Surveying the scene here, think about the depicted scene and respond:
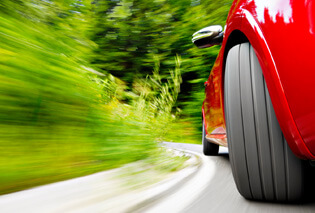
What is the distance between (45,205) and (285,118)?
1.17 metres

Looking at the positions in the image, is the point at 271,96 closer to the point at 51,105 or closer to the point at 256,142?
the point at 256,142

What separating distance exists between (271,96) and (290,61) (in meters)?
0.23

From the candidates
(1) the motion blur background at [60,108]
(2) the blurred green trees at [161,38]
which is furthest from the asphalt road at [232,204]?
(2) the blurred green trees at [161,38]

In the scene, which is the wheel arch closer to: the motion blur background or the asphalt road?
the asphalt road

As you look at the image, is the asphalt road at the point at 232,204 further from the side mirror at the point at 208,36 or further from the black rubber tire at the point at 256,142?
the side mirror at the point at 208,36

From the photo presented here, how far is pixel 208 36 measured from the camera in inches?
104

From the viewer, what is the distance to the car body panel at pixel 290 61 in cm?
131

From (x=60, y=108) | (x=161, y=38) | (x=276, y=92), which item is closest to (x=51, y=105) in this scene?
(x=60, y=108)

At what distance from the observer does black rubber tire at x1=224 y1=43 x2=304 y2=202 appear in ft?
5.51

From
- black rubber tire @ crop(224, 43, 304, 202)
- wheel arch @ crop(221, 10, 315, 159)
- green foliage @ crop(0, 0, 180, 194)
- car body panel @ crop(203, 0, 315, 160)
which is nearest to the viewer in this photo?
car body panel @ crop(203, 0, 315, 160)

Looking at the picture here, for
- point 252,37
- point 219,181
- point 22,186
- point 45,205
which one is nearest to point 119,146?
point 219,181

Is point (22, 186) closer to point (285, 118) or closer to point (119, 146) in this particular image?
point (119, 146)

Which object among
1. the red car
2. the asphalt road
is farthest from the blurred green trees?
the red car

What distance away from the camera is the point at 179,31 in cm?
1231
